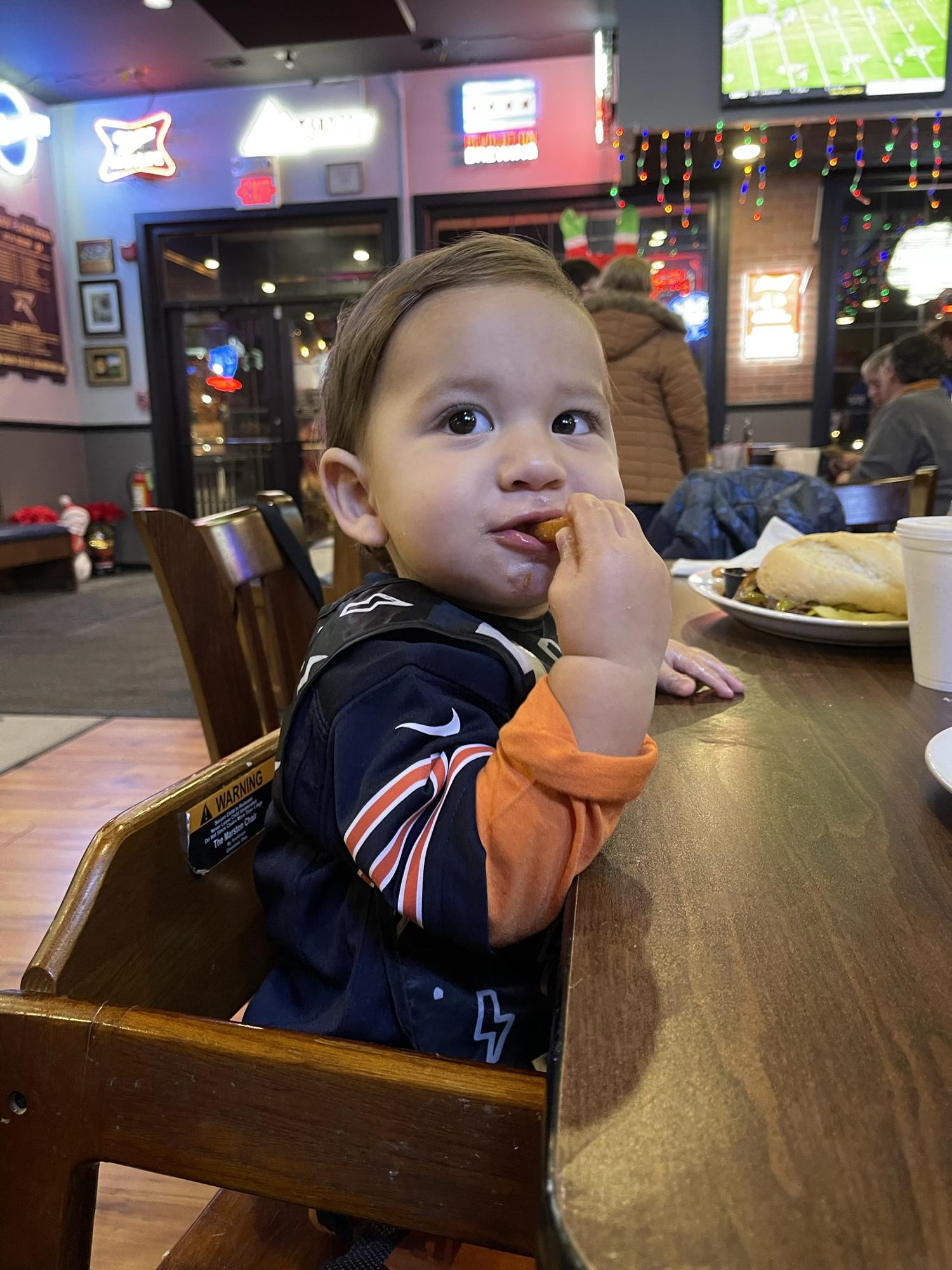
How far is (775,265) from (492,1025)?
6.73m

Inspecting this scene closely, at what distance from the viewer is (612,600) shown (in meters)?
0.52

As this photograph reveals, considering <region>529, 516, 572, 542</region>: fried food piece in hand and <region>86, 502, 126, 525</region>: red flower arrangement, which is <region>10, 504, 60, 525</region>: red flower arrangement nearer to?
<region>86, 502, 126, 525</region>: red flower arrangement

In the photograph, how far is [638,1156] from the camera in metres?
0.27

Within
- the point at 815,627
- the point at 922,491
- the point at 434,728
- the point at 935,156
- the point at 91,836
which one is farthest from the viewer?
the point at 935,156

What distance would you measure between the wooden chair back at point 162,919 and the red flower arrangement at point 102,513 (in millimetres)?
7118

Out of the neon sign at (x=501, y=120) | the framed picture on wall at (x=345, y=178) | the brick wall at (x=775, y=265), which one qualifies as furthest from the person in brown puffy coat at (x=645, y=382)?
the framed picture on wall at (x=345, y=178)

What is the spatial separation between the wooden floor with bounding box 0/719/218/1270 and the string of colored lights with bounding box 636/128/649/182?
Result: 3.68 m

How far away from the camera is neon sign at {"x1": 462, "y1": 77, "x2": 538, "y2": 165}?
616cm

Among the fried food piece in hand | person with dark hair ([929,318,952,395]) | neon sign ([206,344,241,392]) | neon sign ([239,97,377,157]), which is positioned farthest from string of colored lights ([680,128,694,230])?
the fried food piece in hand

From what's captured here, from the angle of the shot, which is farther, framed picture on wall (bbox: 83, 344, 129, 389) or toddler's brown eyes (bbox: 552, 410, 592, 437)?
framed picture on wall (bbox: 83, 344, 129, 389)

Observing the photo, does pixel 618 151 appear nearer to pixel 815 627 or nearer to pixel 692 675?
pixel 815 627

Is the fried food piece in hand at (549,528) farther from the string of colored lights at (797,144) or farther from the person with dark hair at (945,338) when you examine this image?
the string of colored lights at (797,144)

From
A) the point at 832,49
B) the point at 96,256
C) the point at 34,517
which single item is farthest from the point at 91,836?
the point at 96,256

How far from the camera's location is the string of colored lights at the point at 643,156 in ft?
14.7
